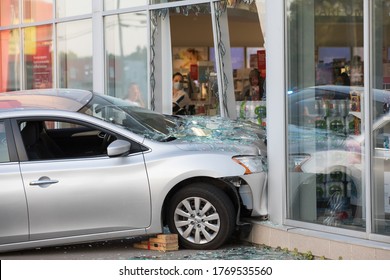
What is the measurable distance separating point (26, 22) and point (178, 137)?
835 centimetres

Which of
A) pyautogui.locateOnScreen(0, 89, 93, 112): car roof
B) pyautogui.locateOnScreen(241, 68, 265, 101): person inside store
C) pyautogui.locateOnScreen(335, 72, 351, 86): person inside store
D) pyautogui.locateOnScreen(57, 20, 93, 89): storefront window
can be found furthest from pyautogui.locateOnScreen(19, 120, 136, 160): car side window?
pyautogui.locateOnScreen(57, 20, 93, 89): storefront window

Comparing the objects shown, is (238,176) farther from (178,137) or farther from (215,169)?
(178,137)

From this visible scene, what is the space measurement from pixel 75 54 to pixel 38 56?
148 centimetres

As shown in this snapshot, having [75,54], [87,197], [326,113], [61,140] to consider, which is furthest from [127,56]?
[326,113]

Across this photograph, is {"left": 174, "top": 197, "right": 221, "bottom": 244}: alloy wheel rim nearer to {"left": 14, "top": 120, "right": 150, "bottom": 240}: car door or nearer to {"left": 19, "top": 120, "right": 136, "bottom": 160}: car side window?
{"left": 14, "top": 120, "right": 150, "bottom": 240}: car door

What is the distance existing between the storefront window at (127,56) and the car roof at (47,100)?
340 centimetres

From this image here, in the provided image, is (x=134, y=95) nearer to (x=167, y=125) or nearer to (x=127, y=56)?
(x=127, y=56)

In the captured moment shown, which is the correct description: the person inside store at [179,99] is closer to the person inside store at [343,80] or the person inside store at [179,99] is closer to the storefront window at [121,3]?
the storefront window at [121,3]

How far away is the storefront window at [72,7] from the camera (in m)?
14.8

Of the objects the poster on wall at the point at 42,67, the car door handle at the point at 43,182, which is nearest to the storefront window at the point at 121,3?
the poster on wall at the point at 42,67

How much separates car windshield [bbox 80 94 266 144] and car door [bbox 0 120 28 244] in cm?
110

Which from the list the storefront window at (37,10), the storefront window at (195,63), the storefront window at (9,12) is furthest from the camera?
the storefront window at (9,12)

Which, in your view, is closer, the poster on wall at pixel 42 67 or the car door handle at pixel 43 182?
the car door handle at pixel 43 182

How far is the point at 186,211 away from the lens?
8.85 meters
